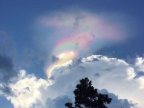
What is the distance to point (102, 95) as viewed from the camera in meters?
139

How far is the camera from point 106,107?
139 meters

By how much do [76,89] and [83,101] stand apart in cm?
267

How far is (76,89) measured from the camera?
14012 centimetres

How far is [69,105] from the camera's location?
456 ft

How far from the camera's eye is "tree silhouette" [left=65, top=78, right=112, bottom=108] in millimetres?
138250

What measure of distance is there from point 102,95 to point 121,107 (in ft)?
21.2

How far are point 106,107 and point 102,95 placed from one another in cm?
222

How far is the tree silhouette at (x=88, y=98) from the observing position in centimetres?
13825

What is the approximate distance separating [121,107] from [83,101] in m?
8.51

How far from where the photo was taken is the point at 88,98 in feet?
456

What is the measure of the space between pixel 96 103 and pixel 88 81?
177 inches

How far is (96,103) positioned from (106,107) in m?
2.00

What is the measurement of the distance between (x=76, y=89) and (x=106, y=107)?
6.17m

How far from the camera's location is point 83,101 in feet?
456
